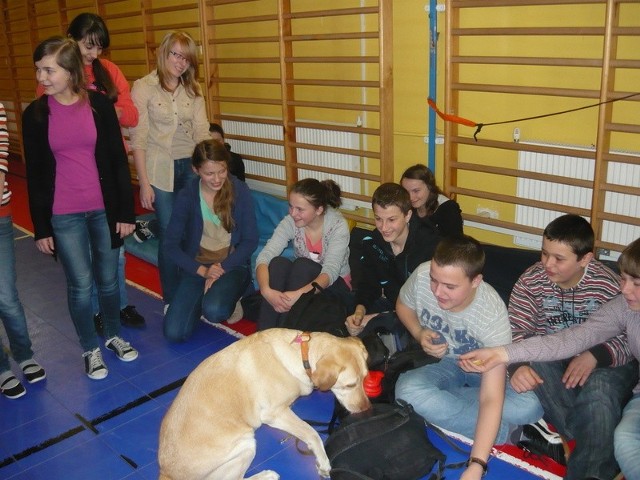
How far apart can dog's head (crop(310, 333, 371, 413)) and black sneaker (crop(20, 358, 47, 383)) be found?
6.31ft

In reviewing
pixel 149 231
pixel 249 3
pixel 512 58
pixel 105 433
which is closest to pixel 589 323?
pixel 512 58

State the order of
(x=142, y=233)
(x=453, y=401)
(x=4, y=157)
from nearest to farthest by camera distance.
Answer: (x=453, y=401)
(x=4, y=157)
(x=142, y=233)

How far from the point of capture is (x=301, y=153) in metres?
5.61

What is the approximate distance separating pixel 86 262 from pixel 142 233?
2263 mm

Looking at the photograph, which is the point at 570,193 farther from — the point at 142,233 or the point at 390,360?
the point at 142,233

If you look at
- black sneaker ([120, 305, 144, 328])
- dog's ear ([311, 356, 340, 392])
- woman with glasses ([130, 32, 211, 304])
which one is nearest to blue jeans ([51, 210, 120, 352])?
black sneaker ([120, 305, 144, 328])

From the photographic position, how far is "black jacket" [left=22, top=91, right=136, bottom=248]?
2971 mm

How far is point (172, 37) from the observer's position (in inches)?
151

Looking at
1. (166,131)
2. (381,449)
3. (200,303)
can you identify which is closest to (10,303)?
(200,303)

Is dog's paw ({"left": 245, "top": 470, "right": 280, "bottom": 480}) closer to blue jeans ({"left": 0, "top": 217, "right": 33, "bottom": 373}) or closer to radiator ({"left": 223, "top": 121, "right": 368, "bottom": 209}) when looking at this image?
blue jeans ({"left": 0, "top": 217, "right": 33, "bottom": 373})

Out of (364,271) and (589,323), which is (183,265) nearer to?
(364,271)

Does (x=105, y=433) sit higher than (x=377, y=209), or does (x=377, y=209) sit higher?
(x=377, y=209)

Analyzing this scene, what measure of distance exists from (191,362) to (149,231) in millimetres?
2302

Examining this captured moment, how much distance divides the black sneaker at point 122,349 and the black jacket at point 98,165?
643mm
